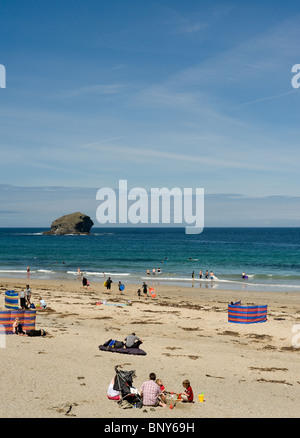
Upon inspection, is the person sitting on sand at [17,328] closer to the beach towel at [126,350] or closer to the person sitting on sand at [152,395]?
the beach towel at [126,350]

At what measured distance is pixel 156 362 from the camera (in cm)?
1617

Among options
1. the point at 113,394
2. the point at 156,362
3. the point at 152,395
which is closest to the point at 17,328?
the point at 156,362

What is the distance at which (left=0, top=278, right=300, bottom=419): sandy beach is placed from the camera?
11.5 m

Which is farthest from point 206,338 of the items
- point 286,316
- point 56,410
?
point 56,410

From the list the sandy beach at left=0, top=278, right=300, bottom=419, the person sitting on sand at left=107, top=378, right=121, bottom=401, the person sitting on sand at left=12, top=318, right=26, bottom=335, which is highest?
the person sitting on sand at left=12, top=318, right=26, bottom=335

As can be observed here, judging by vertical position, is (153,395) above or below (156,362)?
above

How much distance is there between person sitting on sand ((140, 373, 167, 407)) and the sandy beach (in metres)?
0.21

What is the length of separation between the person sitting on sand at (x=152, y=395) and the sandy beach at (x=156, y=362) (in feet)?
0.70

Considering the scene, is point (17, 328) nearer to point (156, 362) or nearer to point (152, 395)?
point (156, 362)

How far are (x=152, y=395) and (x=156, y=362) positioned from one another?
4.38m

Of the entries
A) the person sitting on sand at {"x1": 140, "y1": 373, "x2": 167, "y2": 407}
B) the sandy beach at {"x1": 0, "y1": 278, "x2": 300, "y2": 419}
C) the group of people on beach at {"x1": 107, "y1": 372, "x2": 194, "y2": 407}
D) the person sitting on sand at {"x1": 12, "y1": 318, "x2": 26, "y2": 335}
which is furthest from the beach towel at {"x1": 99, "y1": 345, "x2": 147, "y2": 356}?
the person sitting on sand at {"x1": 140, "y1": 373, "x2": 167, "y2": 407}

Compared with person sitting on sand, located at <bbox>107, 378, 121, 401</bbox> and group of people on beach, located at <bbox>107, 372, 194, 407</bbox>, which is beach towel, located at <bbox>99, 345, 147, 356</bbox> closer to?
group of people on beach, located at <bbox>107, 372, 194, 407</bbox>
